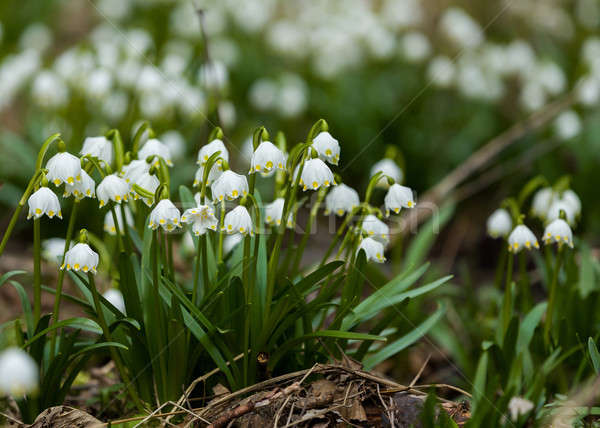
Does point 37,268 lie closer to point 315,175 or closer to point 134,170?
point 134,170

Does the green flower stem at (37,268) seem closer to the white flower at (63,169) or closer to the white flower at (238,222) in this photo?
the white flower at (63,169)

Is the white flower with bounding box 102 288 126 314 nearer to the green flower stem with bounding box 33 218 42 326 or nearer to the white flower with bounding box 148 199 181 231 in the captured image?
the green flower stem with bounding box 33 218 42 326

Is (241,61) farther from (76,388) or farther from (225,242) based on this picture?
(76,388)

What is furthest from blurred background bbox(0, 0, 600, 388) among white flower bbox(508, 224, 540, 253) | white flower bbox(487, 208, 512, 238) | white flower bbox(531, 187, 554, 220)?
white flower bbox(508, 224, 540, 253)

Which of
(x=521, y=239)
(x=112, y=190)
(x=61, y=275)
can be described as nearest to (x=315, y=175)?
(x=112, y=190)

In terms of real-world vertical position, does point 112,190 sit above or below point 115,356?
above

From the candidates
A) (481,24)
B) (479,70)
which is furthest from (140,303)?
(481,24)

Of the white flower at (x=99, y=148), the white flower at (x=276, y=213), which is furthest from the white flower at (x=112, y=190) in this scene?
the white flower at (x=276, y=213)
